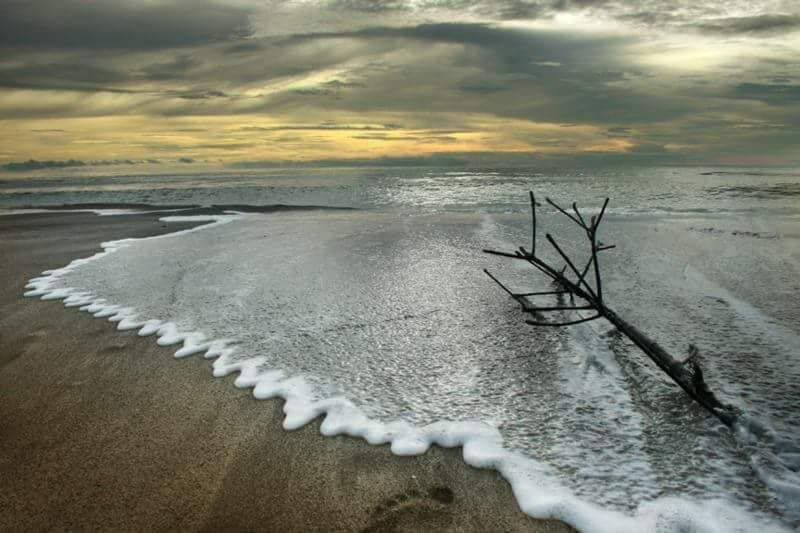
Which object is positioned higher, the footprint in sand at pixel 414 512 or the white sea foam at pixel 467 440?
the footprint in sand at pixel 414 512

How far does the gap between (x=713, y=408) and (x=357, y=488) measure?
6.81ft

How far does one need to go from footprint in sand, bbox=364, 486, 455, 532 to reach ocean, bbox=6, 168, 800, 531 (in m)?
0.35

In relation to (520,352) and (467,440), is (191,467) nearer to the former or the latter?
(467,440)

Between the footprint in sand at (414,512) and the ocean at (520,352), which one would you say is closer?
the footprint in sand at (414,512)

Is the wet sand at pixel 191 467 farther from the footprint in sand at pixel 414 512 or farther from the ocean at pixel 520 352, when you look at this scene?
the ocean at pixel 520 352

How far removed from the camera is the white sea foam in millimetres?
2236

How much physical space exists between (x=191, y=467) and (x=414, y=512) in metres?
1.20

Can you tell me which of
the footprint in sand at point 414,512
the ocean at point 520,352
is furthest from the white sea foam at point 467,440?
the footprint in sand at point 414,512

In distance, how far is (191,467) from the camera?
2.69 metres

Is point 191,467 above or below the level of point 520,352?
above

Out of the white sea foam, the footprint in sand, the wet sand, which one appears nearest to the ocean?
the white sea foam

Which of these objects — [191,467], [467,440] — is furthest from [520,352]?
[191,467]

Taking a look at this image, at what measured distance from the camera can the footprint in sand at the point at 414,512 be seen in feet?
7.34

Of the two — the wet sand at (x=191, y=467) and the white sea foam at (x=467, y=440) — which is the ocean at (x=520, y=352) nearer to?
the white sea foam at (x=467, y=440)
